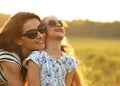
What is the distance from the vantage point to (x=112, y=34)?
228 feet

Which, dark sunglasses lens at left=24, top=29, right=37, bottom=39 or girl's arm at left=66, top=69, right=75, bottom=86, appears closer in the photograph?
dark sunglasses lens at left=24, top=29, right=37, bottom=39

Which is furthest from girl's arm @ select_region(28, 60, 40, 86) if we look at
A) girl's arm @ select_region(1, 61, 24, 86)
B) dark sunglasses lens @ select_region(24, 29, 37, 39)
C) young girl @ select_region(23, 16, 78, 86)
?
dark sunglasses lens @ select_region(24, 29, 37, 39)

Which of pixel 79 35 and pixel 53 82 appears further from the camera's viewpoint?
pixel 79 35

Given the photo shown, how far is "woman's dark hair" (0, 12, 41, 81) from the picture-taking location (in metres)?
6.18

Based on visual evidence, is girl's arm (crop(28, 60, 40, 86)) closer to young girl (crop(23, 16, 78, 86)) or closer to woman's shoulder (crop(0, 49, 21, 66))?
young girl (crop(23, 16, 78, 86))

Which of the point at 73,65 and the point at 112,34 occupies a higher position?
the point at 73,65

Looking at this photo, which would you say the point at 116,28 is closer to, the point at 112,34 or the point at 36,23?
the point at 112,34

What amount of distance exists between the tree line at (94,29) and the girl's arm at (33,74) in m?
51.5

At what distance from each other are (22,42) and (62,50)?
0.47m

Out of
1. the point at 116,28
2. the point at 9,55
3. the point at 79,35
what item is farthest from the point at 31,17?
the point at 79,35

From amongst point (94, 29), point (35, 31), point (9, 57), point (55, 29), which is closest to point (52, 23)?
point (55, 29)

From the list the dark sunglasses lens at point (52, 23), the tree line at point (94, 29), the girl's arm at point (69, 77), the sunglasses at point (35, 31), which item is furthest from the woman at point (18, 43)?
the tree line at point (94, 29)

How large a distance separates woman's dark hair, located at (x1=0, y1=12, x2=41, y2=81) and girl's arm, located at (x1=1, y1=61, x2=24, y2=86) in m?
0.18

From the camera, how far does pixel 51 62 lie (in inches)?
239
